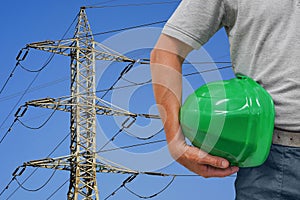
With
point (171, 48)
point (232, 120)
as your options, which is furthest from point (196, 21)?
point (232, 120)

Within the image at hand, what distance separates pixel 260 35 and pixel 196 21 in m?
0.18

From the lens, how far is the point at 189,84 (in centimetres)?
165

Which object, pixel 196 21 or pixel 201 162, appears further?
pixel 196 21

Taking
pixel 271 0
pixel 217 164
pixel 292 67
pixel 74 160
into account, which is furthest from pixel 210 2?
pixel 74 160

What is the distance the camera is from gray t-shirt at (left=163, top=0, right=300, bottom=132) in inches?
59.0

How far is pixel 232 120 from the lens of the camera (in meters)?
1.45

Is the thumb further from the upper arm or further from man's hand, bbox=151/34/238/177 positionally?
the upper arm

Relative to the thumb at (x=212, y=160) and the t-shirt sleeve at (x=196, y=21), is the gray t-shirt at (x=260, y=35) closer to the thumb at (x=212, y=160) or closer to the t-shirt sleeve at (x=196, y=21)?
the t-shirt sleeve at (x=196, y=21)

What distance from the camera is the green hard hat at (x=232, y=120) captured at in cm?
145

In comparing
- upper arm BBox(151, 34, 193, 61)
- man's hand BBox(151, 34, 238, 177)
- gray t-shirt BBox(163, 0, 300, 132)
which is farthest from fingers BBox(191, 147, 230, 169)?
upper arm BBox(151, 34, 193, 61)

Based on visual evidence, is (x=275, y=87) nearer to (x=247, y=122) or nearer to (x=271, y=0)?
(x=247, y=122)

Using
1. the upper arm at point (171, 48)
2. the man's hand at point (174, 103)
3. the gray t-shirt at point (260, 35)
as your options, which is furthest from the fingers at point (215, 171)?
the upper arm at point (171, 48)

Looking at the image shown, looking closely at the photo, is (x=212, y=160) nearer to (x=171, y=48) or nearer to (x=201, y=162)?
(x=201, y=162)

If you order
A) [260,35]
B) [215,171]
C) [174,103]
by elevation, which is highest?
[260,35]
